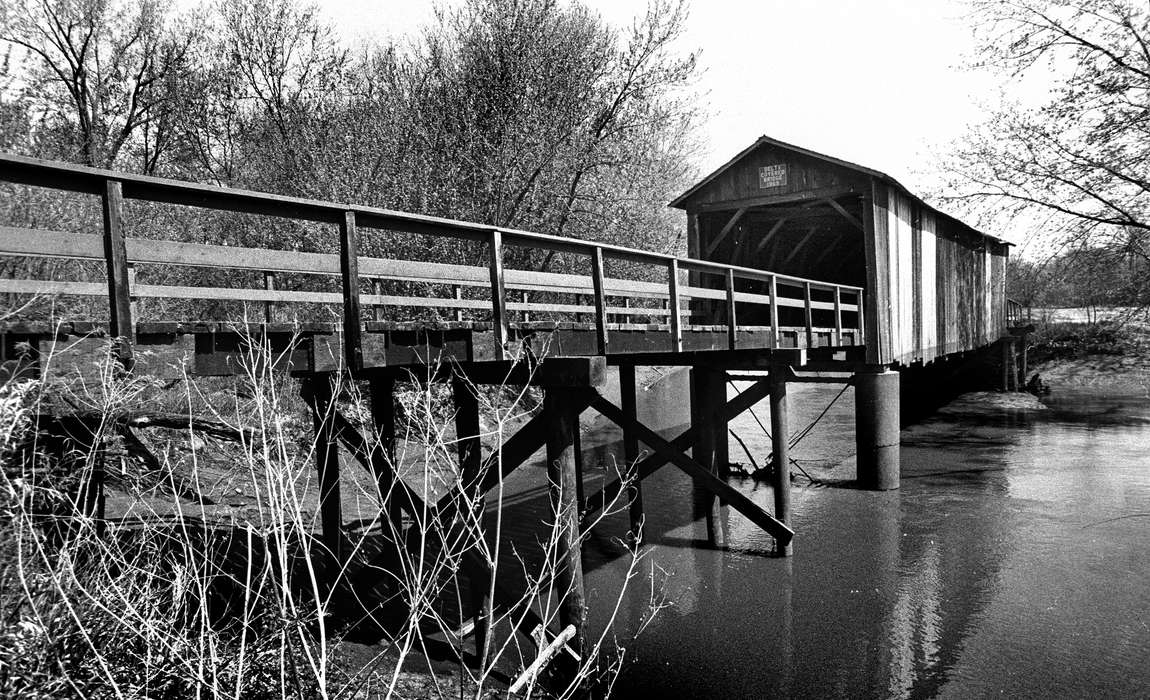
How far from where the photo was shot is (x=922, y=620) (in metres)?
7.48

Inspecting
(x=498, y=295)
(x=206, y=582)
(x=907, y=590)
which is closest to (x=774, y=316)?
(x=907, y=590)

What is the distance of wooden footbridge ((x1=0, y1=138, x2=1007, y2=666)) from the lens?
357cm

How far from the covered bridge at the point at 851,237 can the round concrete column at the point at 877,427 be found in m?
0.39

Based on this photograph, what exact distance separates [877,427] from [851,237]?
6120 mm

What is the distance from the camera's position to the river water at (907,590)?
6383 millimetres

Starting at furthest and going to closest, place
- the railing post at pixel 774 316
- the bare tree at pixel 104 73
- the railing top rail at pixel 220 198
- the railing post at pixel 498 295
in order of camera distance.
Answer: the bare tree at pixel 104 73 → the railing post at pixel 774 316 → the railing post at pixel 498 295 → the railing top rail at pixel 220 198

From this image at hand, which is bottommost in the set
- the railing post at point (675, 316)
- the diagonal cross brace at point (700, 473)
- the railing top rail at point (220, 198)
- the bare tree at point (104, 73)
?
the diagonal cross brace at point (700, 473)

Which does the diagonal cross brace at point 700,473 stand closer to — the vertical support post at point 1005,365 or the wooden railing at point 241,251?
the wooden railing at point 241,251

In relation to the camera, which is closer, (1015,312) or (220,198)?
(220,198)

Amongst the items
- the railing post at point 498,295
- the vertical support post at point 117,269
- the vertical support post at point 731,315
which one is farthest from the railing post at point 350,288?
the vertical support post at point 731,315

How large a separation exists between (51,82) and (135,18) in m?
3.15

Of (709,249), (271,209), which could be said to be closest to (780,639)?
(271,209)

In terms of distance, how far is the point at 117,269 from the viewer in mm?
3133

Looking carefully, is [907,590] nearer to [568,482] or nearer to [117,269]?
[568,482]
